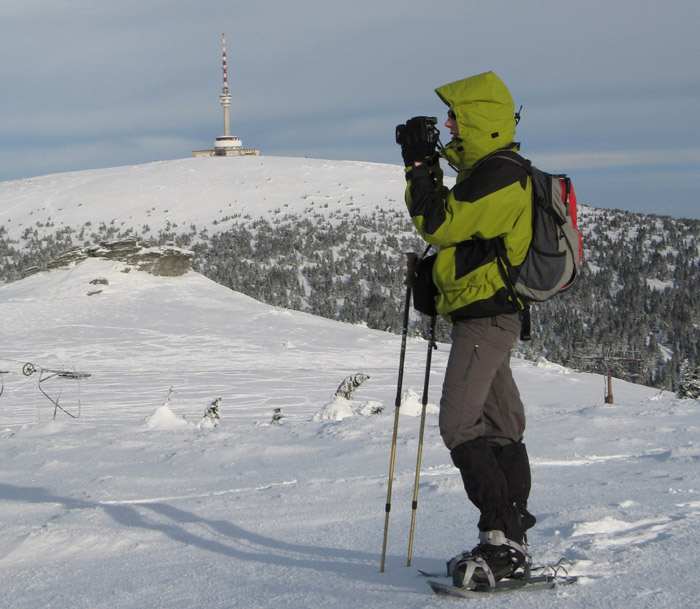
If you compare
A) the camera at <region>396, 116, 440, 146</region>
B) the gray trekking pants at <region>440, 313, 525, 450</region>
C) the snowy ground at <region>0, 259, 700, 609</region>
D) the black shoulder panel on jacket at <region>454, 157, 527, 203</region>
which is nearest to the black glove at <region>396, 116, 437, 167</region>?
the camera at <region>396, 116, 440, 146</region>

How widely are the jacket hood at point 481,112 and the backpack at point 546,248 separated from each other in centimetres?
10

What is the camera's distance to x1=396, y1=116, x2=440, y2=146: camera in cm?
321

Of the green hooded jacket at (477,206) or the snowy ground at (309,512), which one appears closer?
the green hooded jacket at (477,206)

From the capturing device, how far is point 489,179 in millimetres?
2977

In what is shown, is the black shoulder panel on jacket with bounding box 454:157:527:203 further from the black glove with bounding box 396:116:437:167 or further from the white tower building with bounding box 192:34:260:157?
the white tower building with bounding box 192:34:260:157

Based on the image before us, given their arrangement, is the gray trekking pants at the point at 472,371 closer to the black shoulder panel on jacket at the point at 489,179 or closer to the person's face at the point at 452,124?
the black shoulder panel on jacket at the point at 489,179

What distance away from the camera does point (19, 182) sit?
89.7 m

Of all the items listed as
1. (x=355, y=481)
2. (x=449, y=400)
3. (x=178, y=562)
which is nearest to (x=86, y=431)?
(x=355, y=481)

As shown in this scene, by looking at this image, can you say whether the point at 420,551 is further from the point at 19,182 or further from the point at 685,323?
the point at 19,182

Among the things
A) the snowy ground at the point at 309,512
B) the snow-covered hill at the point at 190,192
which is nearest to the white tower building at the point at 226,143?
the snow-covered hill at the point at 190,192

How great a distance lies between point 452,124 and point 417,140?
0.18 metres

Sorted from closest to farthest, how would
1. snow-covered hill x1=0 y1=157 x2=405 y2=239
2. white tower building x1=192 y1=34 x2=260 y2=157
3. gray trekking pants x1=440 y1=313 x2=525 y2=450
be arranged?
gray trekking pants x1=440 y1=313 x2=525 y2=450, snow-covered hill x1=0 y1=157 x2=405 y2=239, white tower building x1=192 y1=34 x2=260 y2=157

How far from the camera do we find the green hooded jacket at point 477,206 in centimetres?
297

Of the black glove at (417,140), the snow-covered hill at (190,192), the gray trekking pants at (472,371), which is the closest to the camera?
the gray trekking pants at (472,371)
